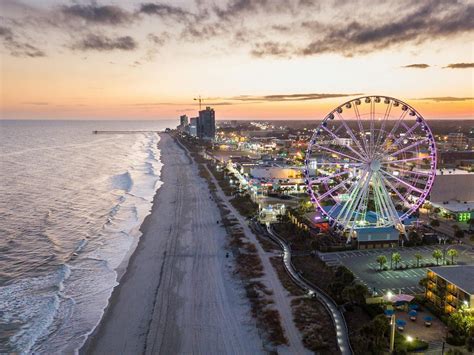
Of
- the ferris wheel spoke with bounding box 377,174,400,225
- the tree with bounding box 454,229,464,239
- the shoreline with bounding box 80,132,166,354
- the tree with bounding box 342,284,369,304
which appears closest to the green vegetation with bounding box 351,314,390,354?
the tree with bounding box 342,284,369,304

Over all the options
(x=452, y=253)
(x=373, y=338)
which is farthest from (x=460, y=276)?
(x=373, y=338)

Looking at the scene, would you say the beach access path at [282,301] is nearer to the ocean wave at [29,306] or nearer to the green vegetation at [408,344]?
the green vegetation at [408,344]

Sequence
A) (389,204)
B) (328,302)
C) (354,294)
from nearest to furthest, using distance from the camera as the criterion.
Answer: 1. (354,294)
2. (328,302)
3. (389,204)

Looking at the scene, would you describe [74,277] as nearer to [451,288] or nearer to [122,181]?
[451,288]

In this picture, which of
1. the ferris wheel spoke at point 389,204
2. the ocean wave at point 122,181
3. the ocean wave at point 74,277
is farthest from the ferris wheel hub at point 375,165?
the ocean wave at point 122,181

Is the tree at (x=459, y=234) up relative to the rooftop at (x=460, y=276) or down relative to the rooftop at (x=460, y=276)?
down

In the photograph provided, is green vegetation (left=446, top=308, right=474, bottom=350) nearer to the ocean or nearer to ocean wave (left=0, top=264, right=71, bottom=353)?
the ocean

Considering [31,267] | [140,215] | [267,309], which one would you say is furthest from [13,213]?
[267,309]
